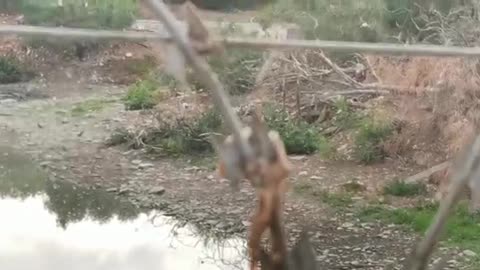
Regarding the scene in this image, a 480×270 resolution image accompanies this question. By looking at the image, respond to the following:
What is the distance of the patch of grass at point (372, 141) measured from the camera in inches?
108

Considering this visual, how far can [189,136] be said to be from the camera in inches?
117

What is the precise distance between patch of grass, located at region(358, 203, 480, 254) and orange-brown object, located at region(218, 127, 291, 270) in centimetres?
188

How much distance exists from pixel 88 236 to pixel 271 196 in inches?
85.7

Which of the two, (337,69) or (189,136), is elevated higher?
(337,69)

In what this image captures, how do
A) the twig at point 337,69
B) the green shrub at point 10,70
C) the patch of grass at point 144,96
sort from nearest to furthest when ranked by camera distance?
1. the twig at point 337,69
2. the patch of grass at point 144,96
3. the green shrub at point 10,70

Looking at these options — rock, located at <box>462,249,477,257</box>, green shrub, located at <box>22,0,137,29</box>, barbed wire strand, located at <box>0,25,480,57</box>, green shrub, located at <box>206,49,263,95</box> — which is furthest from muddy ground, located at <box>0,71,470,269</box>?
barbed wire strand, located at <box>0,25,480,57</box>

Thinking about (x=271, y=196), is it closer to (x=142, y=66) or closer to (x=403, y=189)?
(x=403, y=189)

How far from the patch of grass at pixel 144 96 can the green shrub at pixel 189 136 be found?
0.33 metres

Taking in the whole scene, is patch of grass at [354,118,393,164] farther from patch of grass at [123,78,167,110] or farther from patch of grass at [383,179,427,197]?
patch of grass at [123,78,167,110]

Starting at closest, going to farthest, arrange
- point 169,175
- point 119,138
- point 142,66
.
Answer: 1. point 169,175
2. point 119,138
3. point 142,66

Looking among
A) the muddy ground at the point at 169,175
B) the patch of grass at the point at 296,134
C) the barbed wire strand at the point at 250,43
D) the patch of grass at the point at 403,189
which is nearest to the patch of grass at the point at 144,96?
the muddy ground at the point at 169,175

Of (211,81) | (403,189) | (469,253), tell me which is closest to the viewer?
(211,81)

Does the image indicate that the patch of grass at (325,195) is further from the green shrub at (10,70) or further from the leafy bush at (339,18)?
the green shrub at (10,70)

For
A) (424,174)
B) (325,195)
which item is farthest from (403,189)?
(325,195)
